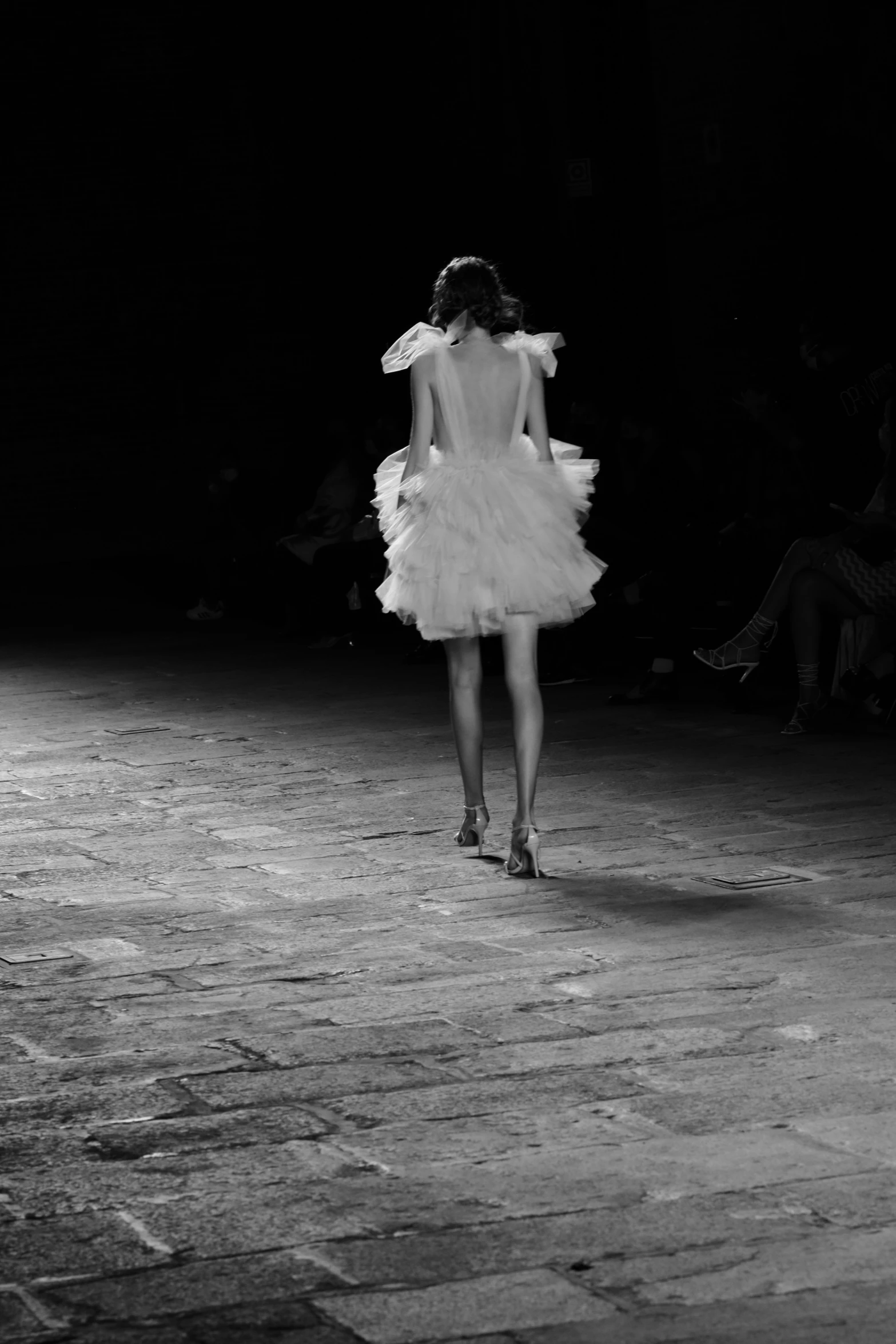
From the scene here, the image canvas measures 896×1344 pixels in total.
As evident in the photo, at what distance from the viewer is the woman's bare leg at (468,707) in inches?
216

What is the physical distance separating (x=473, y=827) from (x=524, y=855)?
0.41 m

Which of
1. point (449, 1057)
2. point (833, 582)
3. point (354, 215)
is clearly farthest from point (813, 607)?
point (354, 215)

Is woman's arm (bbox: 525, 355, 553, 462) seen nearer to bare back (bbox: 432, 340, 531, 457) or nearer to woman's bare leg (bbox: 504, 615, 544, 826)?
bare back (bbox: 432, 340, 531, 457)

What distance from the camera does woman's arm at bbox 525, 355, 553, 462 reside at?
5496mm

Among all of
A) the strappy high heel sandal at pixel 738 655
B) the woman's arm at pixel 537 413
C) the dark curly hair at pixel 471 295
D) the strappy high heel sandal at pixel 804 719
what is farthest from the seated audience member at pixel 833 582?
the dark curly hair at pixel 471 295

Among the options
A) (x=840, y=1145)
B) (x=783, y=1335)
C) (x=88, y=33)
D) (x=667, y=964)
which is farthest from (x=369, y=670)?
(x=88, y=33)

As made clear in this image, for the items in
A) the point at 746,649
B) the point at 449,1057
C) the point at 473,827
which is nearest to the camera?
the point at 449,1057

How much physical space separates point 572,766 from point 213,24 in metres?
12.5

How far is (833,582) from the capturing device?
23.8 feet

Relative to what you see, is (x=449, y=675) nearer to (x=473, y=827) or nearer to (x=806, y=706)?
(x=473, y=827)

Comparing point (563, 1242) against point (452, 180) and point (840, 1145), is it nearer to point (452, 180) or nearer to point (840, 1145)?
point (840, 1145)

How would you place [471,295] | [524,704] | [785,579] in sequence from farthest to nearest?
[785,579] < [471,295] < [524,704]

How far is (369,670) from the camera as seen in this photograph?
9.38 meters

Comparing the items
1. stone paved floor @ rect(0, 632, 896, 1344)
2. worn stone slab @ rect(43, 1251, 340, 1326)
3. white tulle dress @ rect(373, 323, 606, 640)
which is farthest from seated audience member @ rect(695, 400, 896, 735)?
worn stone slab @ rect(43, 1251, 340, 1326)
